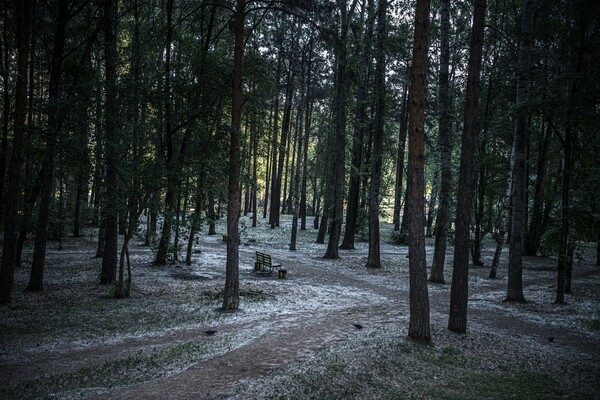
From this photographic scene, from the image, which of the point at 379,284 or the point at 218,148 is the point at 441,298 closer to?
the point at 379,284

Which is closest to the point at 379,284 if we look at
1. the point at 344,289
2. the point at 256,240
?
the point at 344,289

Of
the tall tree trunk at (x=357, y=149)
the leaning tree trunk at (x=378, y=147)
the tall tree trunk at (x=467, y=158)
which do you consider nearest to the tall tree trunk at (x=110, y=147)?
the tall tree trunk at (x=467, y=158)

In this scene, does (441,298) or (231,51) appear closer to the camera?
(441,298)

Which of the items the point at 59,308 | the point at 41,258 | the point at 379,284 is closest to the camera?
the point at 59,308

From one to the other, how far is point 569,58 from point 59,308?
2044 cm

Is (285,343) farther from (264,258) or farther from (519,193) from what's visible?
(519,193)

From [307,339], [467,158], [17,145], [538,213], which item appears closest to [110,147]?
[17,145]

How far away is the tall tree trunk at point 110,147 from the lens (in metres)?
11.6

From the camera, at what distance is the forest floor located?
259 inches

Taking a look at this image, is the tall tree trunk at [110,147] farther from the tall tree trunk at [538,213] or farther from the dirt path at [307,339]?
the tall tree trunk at [538,213]

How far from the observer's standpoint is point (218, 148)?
13.3 meters

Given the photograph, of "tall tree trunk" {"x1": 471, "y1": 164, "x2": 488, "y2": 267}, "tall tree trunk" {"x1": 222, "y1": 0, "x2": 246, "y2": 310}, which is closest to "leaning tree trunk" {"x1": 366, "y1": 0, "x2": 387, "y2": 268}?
"tall tree trunk" {"x1": 471, "y1": 164, "x2": 488, "y2": 267}

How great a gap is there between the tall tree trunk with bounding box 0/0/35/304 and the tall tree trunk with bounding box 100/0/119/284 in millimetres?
2245

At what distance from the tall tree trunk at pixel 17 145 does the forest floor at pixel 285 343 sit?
1179mm
